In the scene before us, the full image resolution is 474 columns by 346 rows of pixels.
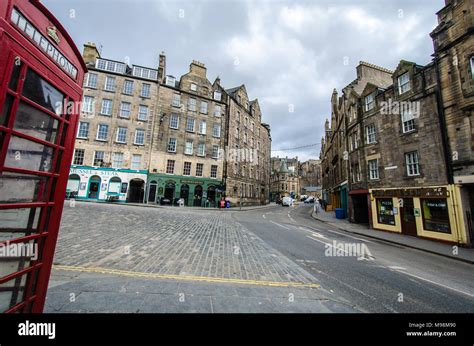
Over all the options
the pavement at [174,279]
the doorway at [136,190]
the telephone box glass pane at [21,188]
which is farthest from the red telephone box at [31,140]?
the doorway at [136,190]

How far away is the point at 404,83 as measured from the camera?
13461 mm

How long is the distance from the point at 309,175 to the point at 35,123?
9551cm

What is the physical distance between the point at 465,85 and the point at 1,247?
682 inches

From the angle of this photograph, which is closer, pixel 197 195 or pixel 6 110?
pixel 6 110

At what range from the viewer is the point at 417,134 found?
12406mm

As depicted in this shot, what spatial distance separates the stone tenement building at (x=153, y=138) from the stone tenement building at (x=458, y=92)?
22.5m

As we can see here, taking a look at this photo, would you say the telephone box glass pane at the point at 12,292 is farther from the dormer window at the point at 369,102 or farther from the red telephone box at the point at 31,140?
the dormer window at the point at 369,102

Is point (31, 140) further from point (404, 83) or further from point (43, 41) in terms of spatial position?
point (404, 83)

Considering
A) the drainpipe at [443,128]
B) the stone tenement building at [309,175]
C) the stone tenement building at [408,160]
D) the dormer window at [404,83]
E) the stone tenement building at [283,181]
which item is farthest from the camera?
the stone tenement building at [309,175]

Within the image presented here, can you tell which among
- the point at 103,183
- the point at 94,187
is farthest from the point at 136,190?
the point at 94,187

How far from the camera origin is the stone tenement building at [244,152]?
99.2 feet
